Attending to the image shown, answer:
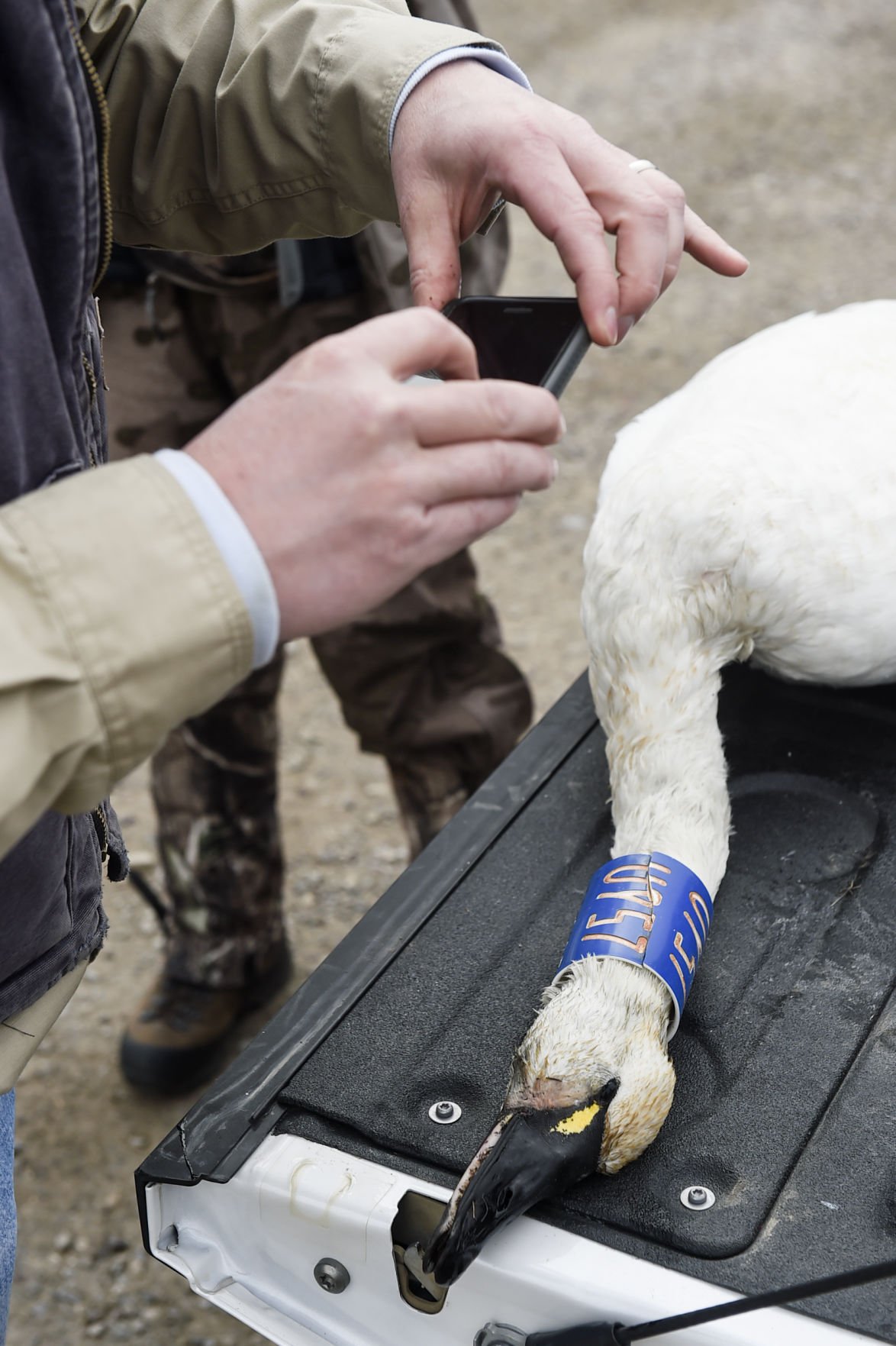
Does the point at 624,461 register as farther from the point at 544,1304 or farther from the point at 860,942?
the point at 544,1304

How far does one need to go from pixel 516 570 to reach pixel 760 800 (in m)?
2.53

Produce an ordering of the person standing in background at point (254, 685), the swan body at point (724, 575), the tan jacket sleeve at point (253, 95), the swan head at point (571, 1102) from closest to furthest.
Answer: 1. the swan head at point (571, 1102)
2. the tan jacket sleeve at point (253, 95)
3. the swan body at point (724, 575)
4. the person standing in background at point (254, 685)

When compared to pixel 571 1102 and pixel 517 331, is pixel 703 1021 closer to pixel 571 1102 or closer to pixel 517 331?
pixel 571 1102

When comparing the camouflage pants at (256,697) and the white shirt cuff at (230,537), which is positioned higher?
the white shirt cuff at (230,537)

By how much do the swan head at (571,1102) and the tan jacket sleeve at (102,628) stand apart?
525mm

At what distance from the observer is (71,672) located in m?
0.90

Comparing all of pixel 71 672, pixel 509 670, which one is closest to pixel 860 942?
pixel 71 672

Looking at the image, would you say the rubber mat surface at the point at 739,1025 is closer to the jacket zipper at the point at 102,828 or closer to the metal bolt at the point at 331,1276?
the metal bolt at the point at 331,1276

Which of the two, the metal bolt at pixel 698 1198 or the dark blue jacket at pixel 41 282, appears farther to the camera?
the metal bolt at pixel 698 1198

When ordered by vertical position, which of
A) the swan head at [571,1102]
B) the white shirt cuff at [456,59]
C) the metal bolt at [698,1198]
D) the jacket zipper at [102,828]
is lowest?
the metal bolt at [698,1198]

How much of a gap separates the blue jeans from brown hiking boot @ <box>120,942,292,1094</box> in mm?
Answer: 1465

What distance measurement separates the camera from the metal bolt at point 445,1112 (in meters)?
1.33

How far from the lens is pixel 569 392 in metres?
4.75

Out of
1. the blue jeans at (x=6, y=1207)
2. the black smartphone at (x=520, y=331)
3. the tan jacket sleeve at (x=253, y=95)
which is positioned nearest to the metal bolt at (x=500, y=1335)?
the blue jeans at (x=6, y=1207)
